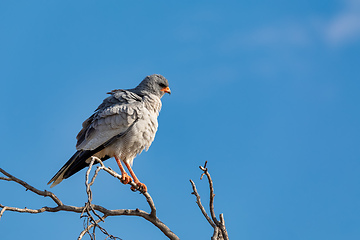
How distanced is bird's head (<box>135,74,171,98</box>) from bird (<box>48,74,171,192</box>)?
451 mm

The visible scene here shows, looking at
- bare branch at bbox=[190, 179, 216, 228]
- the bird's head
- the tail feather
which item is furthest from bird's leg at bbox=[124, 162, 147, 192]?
the bird's head

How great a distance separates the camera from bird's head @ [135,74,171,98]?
283 inches

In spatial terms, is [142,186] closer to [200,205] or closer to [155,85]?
[200,205]

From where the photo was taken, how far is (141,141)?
641 centimetres

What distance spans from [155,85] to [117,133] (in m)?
1.31

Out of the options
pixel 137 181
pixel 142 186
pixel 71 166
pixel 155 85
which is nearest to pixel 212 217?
pixel 142 186

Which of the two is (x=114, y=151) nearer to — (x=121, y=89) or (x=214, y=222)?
(x=121, y=89)

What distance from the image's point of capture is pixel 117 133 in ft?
20.7

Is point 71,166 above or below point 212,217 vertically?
above

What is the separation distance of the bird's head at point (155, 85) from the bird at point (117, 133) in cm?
45

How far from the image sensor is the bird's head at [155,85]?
283 inches

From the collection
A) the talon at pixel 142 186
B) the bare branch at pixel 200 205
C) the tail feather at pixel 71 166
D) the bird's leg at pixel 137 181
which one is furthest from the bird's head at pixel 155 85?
the bare branch at pixel 200 205

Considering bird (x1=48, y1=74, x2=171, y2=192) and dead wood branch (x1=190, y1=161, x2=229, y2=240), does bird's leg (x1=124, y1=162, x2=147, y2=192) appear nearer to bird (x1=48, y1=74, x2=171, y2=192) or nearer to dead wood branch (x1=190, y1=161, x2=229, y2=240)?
bird (x1=48, y1=74, x2=171, y2=192)

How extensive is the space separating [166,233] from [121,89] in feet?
8.25
